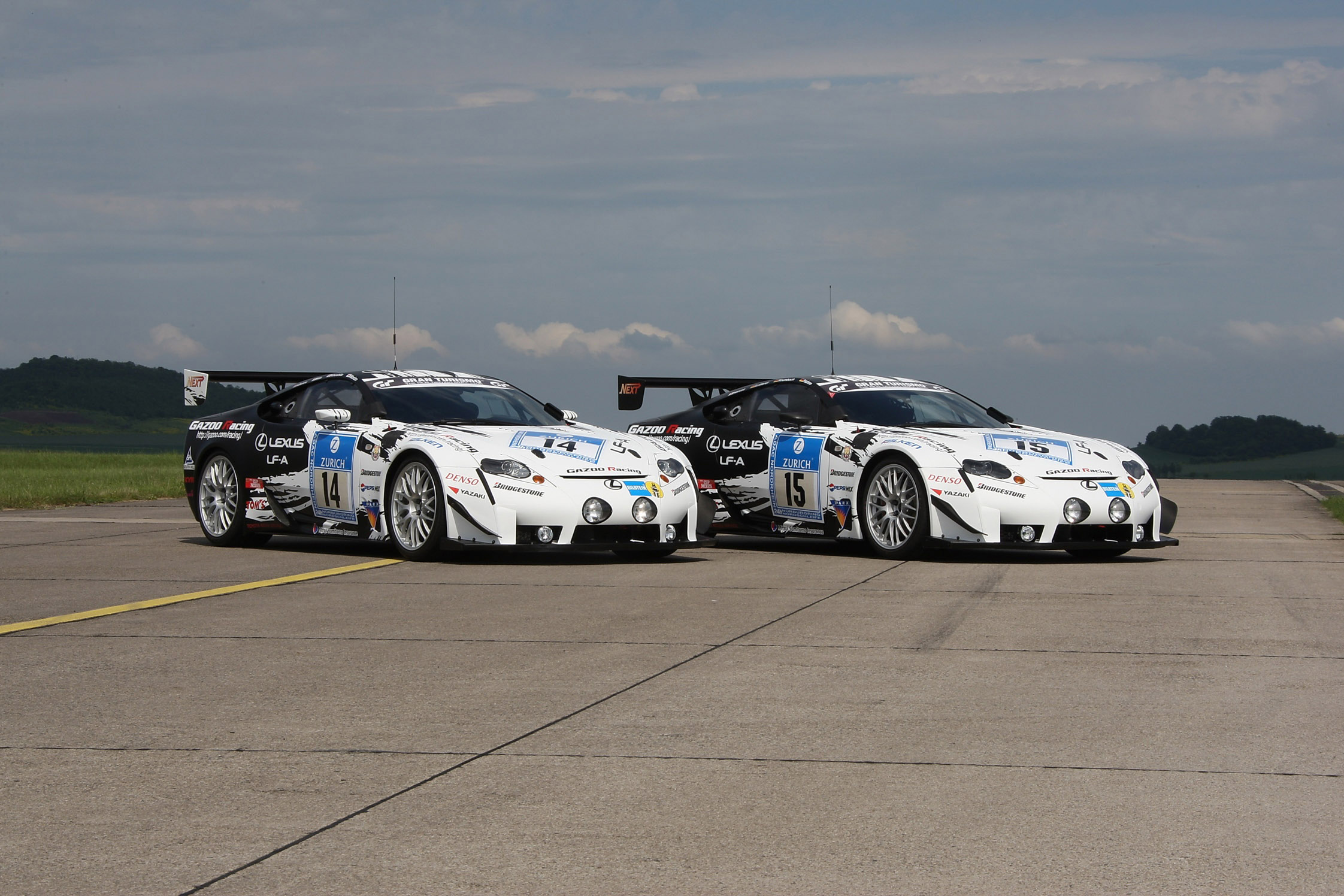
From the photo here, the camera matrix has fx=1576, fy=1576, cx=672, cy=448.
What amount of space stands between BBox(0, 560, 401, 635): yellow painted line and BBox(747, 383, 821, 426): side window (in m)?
3.40

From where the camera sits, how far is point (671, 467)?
11.7 m

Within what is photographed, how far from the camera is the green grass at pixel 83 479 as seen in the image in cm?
1994

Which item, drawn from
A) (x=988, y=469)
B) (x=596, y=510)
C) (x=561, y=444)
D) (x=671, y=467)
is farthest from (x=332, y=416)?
(x=988, y=469)

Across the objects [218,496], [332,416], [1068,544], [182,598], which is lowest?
[182,598]

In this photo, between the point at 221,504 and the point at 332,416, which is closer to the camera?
the point at 332,416

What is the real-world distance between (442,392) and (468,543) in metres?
1.90

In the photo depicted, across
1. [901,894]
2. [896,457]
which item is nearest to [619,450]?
[896,457]

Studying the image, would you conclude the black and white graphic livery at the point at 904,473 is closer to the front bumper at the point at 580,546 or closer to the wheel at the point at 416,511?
the front bumper at the point at 580,546

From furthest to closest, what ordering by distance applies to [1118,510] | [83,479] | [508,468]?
[83,479], [1118,510], [508,468]

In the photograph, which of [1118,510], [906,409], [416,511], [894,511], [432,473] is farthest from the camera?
[906,409]

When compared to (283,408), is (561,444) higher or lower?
lower

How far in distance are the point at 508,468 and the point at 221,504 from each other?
334 centimetres

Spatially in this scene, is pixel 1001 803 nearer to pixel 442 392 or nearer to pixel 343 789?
pixel 343 789

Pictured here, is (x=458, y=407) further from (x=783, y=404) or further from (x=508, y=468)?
(x=783, y=404)
